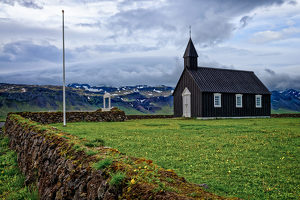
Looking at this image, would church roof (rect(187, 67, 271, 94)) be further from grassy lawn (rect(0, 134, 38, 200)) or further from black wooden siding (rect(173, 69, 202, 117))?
grassy lawn (rect(0, 134, 38, 200))

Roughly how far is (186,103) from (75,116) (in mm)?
17044

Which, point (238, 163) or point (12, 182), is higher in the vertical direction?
point (238, 163)

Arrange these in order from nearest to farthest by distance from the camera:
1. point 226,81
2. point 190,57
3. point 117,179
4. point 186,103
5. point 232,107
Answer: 1. point 117,179
2. point 232,107
3. point 186,103
4. point 190,57
5. point 226,81

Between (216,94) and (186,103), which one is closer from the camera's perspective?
(216,94)

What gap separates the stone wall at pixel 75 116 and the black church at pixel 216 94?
11168mm

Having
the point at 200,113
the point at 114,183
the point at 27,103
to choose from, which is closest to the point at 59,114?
the point at 200,113

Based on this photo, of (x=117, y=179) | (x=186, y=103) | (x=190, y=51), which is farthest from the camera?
(x=190, y=51)

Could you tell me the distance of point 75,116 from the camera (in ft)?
108

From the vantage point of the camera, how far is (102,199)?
409cm

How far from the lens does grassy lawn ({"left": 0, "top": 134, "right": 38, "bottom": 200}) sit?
8299mm

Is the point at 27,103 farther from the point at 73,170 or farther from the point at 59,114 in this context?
the point at 73,170

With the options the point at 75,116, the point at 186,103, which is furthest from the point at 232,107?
the point at 75,116

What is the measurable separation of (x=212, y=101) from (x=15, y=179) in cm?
3174

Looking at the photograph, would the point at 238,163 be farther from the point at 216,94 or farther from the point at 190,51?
the point at 190,51
